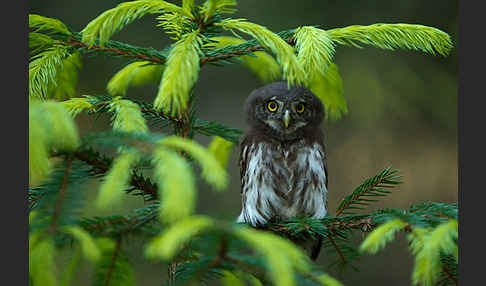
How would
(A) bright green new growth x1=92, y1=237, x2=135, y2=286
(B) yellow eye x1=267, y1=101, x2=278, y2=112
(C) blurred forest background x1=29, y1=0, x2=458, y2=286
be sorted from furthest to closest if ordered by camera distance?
(C) blurred forest background x1=29, y1=0, x2=458, y2=286 < (B) yellow eye x1=267, y1=101, x2=278, y2=112 < (A) bright green new growth x1=92, y1=237, x2=135, y2=286

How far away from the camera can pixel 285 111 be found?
2098 millimetres

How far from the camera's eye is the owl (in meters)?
2.09

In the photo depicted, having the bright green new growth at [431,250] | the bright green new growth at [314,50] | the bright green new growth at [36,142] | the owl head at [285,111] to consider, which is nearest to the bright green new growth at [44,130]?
the bright green new growth at [36,142]

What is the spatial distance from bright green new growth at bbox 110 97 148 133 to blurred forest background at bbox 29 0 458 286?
1.59 m

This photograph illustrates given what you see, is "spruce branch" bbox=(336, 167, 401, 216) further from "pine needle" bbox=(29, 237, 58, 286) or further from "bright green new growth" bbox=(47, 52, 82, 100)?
"bright green new growth" bbox=(47, 52, 82, 100)

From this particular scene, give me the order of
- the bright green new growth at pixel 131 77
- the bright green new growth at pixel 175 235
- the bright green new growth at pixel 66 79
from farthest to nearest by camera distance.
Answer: the bright green new growth at pixel 131 77 → the bright green new growth at pixel 66 79 → the bright green new growth at pixel 175 235

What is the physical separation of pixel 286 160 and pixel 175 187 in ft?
4.25

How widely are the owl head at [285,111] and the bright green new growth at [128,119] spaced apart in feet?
3.23

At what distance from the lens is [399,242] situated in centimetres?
395

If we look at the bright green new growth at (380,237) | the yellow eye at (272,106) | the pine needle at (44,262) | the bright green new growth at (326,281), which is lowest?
the bright green new growth at (326,281)

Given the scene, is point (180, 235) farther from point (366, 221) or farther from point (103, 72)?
point (103, 72)

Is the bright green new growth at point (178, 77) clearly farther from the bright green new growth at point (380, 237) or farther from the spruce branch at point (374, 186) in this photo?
the spruce branch at point (374, 186)

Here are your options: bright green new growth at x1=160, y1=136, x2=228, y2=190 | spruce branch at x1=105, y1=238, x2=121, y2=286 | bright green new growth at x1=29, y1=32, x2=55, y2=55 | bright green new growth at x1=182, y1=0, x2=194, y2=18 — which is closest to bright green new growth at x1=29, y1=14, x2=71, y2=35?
bright green new growth at x1=29, y1=32, x2=55, y2=55

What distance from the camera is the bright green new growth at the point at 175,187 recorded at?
0.84m
